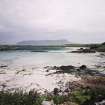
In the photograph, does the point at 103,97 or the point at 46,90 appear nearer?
the point at 103,97

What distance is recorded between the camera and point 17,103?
9.56 m

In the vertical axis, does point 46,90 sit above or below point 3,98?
below

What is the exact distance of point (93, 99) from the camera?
433 inches

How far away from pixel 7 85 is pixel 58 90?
517cm

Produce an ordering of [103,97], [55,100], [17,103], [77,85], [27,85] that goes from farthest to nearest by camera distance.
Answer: [27,85], [77,85], [55,100], [103,97], [17,103]

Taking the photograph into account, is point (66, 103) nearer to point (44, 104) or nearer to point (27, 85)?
point (44, 104)

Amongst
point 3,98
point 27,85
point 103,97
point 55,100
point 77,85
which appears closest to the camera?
point 3,98

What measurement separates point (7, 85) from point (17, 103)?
904cm

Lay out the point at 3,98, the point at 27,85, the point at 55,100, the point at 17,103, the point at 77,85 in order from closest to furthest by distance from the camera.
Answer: the point at 17,103 → the point at 3,98 → the point at 55,100 → the point at 77,85 → the point at 27,85

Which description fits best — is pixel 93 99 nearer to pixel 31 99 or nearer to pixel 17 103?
pixel 31 99

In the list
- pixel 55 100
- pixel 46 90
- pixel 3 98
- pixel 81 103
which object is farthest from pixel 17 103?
pixel 46 90

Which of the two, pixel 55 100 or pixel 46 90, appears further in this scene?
pixel 46 90

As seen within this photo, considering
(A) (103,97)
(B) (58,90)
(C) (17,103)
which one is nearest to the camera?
(C) (17,103)

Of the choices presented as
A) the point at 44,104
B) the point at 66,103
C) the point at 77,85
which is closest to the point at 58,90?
the point at 77,85
